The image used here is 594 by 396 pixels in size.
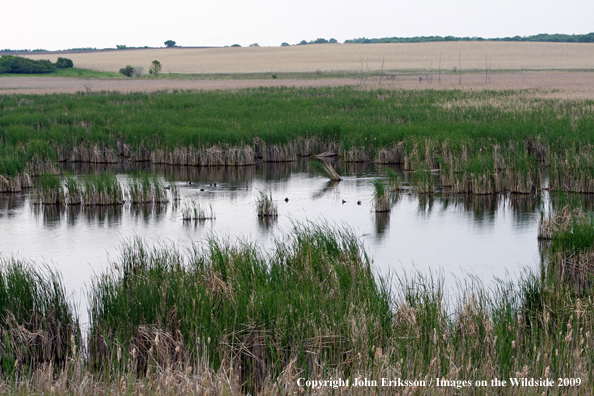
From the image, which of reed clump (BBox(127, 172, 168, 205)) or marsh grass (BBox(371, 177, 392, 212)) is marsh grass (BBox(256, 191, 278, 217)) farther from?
reed clump (BBox(127, 172, 168, 205))

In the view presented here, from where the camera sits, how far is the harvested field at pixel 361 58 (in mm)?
87250

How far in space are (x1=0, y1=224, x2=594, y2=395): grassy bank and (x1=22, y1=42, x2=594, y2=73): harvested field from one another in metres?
74.9

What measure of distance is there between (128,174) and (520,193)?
11315 mm

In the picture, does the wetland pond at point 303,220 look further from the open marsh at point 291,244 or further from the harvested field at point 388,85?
the harvested field at point 388,85

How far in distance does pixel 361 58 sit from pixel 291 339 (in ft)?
285

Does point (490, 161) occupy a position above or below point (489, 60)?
below

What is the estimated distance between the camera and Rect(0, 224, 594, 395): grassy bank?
15.5ft

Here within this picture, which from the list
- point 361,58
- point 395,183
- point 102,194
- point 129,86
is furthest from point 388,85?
point 361,58

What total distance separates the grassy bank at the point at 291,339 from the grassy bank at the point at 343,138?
30.2ft

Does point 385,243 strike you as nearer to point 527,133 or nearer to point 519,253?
point 519,253

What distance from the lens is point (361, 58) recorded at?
89.4 metres

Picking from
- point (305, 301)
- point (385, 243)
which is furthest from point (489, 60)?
point (305, 301)

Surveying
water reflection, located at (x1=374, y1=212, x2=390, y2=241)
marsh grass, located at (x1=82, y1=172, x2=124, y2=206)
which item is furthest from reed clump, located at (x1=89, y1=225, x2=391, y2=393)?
marsh grass, located at (x1=82, y1=172, x2=124, y2=206)

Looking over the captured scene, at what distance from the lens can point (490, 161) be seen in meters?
16.0
